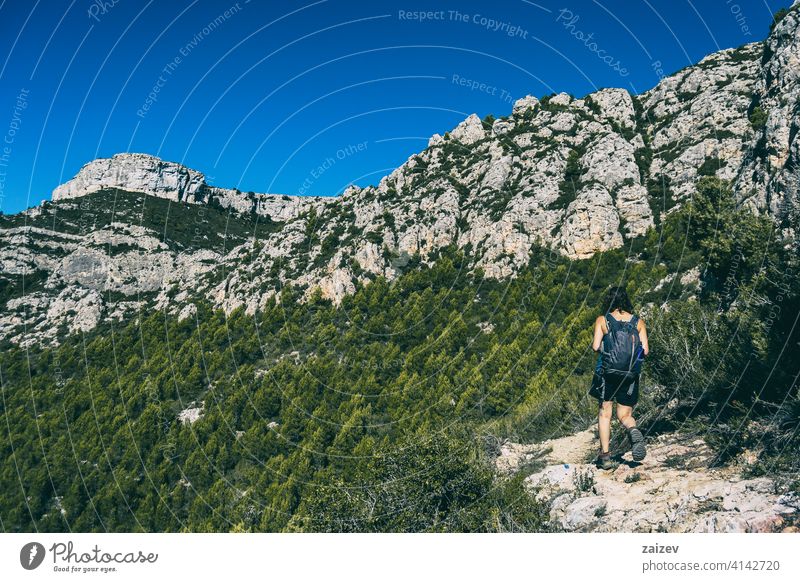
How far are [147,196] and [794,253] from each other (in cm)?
13569

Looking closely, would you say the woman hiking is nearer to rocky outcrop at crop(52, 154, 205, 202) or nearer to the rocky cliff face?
the rocky cliff face

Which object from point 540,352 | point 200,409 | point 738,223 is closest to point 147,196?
point 200,409

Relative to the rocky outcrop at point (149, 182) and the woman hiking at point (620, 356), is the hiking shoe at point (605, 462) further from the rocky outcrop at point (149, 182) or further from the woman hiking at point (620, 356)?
the rocky outcrop at point (149, 182)

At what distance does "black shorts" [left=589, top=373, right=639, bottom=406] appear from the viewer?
4930 millimetres

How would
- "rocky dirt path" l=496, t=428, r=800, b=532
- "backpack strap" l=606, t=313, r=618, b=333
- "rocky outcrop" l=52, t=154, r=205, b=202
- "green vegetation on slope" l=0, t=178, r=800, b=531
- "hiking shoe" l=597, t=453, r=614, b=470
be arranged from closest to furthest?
"rocky dirt path" l=496, t=428, r=800, b=532 → "backpack strap" l=606, t=313, r=618, b=333 → "hiking shoe" l=597, t=453, r=614, b=470 → "green vegetation on slope" l=0, t=178, r=800, b=531 → "rocky outcrop" l=52, t=154, r=205, b=202

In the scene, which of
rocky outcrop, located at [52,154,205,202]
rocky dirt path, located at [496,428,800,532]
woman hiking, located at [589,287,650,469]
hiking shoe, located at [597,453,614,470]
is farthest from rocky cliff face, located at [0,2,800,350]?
rocky outcrop, located at [52,154,205,202]

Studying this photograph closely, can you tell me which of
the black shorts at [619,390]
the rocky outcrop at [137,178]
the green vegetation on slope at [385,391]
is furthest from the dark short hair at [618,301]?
the rocky outcrop at [137,178]

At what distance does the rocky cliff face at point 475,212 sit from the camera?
1961 inches

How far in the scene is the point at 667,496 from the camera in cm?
509

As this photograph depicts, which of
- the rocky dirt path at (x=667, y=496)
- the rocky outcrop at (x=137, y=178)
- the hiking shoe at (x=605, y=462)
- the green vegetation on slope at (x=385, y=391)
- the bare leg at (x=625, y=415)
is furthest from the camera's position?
the rocky outcrop at (x=137, y=178)

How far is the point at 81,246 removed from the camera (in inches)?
3438

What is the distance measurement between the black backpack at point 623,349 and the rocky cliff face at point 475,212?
83.6 feet
